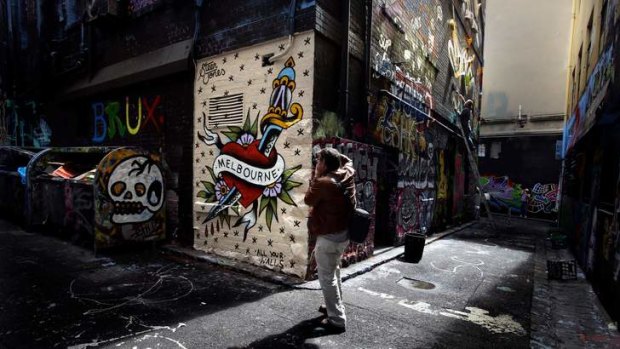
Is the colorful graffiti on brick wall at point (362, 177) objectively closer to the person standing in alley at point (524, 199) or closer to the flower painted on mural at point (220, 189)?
the flower painted on mural at point (220, 189)

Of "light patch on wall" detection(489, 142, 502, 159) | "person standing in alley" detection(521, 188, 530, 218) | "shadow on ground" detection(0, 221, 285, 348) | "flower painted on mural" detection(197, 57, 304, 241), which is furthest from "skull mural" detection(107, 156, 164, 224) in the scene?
"light patch on wall" detection(489, 142, 502, 159)

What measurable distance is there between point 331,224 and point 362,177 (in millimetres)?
2695

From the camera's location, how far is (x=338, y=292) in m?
3.45

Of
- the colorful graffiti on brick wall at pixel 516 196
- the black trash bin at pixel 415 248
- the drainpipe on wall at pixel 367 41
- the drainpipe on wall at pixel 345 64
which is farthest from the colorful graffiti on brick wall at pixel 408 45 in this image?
the colorful graffiti on brick wall at pixel 516 196

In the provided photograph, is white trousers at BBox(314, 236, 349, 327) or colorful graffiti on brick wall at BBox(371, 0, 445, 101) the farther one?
colorful graffiti on brick wall at BBox(371, 0, 445, 101)

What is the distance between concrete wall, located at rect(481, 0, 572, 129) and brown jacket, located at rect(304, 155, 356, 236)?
1846cm

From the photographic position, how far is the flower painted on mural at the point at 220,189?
5.84 m

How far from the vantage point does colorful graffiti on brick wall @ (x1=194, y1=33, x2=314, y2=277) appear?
196 inches

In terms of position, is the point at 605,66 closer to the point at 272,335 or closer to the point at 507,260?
the point at 507,260

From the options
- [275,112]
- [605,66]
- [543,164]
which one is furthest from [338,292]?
[543,164]

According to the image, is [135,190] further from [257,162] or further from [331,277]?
[331,277]

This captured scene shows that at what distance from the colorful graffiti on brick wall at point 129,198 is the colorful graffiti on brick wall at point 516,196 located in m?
16.1

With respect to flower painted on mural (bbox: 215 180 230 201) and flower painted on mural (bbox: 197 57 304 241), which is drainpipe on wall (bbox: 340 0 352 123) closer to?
flower painted on mural (bbox: 197 57 304 241)

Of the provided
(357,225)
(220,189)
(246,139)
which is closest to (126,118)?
(220,189)
